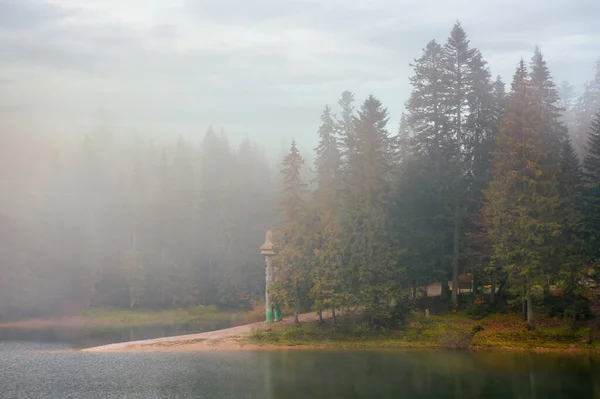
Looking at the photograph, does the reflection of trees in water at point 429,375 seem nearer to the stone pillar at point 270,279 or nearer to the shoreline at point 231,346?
the shoreline at point 231,346

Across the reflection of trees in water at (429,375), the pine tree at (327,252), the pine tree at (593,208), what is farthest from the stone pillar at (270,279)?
the pine tree at (593,208)

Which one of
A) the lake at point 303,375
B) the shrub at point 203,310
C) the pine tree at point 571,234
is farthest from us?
the shrub at point 203,310

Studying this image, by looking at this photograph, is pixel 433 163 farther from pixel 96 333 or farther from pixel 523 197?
pixel 96 333

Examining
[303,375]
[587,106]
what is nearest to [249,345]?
[303,375]

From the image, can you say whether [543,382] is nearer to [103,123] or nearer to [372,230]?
[372,230]

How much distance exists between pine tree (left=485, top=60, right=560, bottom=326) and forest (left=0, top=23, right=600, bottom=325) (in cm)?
12

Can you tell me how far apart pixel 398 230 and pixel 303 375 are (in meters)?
21.1

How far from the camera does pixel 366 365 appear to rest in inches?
1410

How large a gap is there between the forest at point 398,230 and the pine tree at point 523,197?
117 mm

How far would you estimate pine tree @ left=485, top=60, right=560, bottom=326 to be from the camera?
4234 centimetres

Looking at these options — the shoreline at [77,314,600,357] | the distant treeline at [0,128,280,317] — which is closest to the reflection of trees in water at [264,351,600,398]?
the shoreline at [77,314,600,357]

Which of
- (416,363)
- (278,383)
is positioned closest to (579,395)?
(416,363)

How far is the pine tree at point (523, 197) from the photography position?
42344mm

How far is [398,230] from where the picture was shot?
5125 cm
